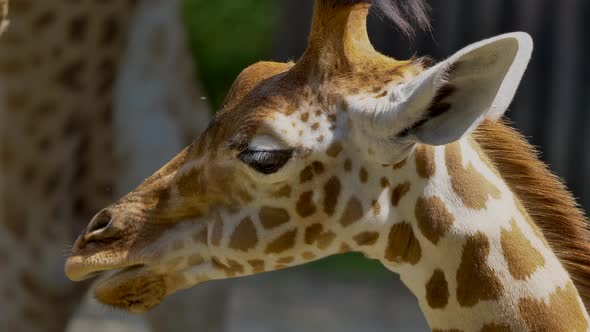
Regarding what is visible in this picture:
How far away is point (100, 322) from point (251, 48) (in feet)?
10.1

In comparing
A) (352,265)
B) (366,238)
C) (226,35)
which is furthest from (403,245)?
(226,35)

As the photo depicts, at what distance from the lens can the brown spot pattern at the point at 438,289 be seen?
8.50 feet

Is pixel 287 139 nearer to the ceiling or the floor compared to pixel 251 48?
nearer to the ceiling

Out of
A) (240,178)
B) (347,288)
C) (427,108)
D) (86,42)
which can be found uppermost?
(427,108)

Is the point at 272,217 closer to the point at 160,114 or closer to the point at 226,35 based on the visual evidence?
the point at 160,114

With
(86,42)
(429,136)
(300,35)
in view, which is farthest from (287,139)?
(300,35)

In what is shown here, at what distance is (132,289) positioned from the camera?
2793 millimetres

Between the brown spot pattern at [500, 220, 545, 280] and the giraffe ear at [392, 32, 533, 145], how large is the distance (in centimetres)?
30

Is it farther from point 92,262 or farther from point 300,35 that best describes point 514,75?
point 300,35

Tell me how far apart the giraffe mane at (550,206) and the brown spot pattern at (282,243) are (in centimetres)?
46

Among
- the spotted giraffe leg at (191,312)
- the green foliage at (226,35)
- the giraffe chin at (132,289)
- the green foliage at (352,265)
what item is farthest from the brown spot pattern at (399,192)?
the green foliage at (226,35)

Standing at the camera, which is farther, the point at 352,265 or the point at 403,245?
the point at 352,265

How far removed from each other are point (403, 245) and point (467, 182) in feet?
0.61

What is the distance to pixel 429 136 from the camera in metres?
2.45
